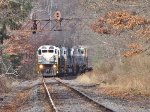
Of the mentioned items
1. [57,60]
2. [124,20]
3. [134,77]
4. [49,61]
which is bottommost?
[134,77]

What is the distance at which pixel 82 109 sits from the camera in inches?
682

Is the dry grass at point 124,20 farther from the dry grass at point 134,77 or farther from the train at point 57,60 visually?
the train at point 57,60

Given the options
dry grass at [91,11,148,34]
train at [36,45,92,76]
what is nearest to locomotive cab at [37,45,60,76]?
train at [36,45,92,76]

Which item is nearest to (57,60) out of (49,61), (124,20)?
(49,61)

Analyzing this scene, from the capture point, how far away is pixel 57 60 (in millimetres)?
53594

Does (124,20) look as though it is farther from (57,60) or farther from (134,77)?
(57,60)

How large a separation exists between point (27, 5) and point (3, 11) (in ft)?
21.1

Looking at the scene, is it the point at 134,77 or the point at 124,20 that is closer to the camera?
the point at 124,20

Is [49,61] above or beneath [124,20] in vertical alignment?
beneath

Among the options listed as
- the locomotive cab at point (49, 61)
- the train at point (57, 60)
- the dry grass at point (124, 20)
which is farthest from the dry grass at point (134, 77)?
the train at point (57, 60)

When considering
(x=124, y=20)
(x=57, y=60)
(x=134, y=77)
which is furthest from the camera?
(x=57, y=60)

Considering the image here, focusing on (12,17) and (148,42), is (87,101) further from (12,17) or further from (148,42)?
(12,17)

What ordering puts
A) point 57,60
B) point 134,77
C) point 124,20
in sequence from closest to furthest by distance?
point 124,20 → point 134,77 → point 57,60

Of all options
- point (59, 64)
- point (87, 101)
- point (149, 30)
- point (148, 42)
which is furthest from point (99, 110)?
point (59, 64)
